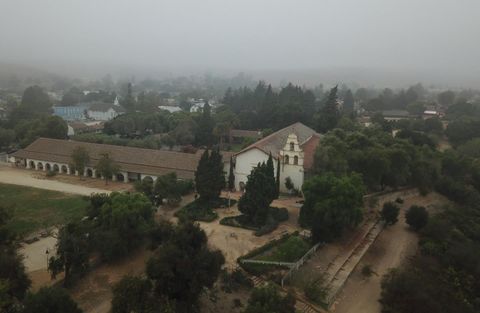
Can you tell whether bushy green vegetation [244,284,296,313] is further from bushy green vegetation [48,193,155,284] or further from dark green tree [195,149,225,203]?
dark green tree [195,149,225,203]

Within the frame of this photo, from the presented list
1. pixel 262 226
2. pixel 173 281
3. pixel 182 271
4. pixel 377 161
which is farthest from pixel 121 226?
pixel 377 161

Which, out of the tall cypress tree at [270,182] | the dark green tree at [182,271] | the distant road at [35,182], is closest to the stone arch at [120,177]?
the distant road at [35,182]

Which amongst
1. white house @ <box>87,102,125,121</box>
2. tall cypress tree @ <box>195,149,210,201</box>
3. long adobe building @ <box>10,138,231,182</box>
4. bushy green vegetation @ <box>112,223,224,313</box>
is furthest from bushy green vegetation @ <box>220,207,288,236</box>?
white house @ <box>87,102,125,121</box>

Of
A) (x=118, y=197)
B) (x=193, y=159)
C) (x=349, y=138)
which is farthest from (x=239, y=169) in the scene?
(x=118, y=197)

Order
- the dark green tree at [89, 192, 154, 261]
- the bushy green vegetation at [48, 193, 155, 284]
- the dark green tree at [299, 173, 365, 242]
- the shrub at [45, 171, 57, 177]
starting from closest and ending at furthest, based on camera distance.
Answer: the bushy green vegetation at [48, 193, 155, 284] → the dark green tree at [89, 192, 154, 261] → the dark green tree at [299, 173, 365, 242] → the shrub at [45, 171, 57, 177]

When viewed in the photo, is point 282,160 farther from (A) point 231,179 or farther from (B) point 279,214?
Result: (B) point 279,214

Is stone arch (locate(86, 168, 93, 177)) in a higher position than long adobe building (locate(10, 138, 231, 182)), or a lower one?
lower
